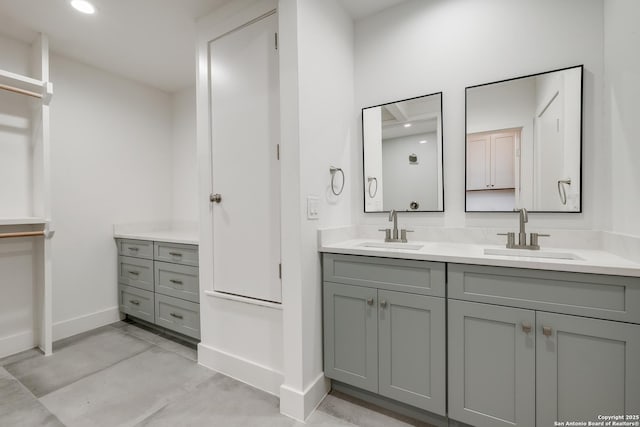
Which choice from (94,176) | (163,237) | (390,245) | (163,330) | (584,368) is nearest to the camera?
(584,368)

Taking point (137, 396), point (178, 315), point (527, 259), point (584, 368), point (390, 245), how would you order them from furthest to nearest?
1. point (178, 315)
2. point (390, 245)
3. point (137, 396)
4. point (527, 259)
5. point (584, 368)

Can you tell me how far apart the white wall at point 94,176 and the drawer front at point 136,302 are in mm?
108

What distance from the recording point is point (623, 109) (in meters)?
1.33

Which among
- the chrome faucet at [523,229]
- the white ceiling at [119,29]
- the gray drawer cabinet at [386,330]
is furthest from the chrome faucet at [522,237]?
the white ceiling at [119,29]

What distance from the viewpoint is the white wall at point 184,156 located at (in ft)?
10.7

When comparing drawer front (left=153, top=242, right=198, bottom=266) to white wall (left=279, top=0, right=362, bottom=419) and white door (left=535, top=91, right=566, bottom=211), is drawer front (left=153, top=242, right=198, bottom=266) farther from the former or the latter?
white door (left=535, top=91, right=566, bottom=211)

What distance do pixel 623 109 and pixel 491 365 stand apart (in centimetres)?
134

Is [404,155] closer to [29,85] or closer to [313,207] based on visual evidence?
[313,207]

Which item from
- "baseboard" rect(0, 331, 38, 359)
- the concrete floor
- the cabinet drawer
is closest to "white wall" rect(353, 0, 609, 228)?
the concrete floor

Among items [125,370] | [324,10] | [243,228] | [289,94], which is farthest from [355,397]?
[324,10]

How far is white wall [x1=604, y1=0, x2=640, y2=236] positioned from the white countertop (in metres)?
2.55

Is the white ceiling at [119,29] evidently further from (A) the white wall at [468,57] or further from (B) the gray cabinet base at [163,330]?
(B) the gray cabinet base at [163,330]

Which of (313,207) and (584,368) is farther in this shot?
(313,207)

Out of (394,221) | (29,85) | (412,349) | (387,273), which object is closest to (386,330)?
(412,349)
